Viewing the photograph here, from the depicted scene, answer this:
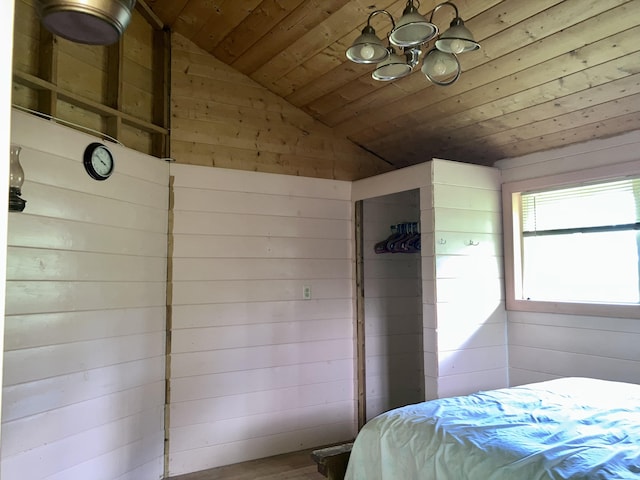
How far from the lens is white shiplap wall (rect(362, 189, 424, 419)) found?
13.8ft

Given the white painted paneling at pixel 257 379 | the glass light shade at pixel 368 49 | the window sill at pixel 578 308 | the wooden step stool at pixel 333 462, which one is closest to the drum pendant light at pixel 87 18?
the glass light shade at pixel 368 49

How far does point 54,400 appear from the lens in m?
2.46

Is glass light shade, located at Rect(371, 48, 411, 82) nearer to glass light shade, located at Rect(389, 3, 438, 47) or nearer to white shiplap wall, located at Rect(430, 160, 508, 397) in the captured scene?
glass light shade, located at Rect(389, 3, 438, 47)

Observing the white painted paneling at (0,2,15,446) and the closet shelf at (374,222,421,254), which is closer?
the white painted paneling at (0,2,15,446)

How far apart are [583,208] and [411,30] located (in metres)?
2.15

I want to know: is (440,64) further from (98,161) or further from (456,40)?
(98,161)

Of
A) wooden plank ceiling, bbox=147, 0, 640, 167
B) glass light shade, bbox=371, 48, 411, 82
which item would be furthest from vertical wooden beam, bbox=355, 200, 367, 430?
glass light shade, bbox=371, 48, 411, 82

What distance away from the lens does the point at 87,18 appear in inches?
45.6

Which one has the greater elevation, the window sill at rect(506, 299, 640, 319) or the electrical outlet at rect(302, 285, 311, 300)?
the electrical outlet at rect(302, 285, 311, 300)

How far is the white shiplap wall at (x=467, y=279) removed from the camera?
11.0 ft

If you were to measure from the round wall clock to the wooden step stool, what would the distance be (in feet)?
6.52

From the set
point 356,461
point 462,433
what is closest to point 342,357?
point 356,461

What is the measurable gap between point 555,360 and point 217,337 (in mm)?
2486

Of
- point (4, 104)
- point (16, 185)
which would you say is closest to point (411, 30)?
point (4, 104)
